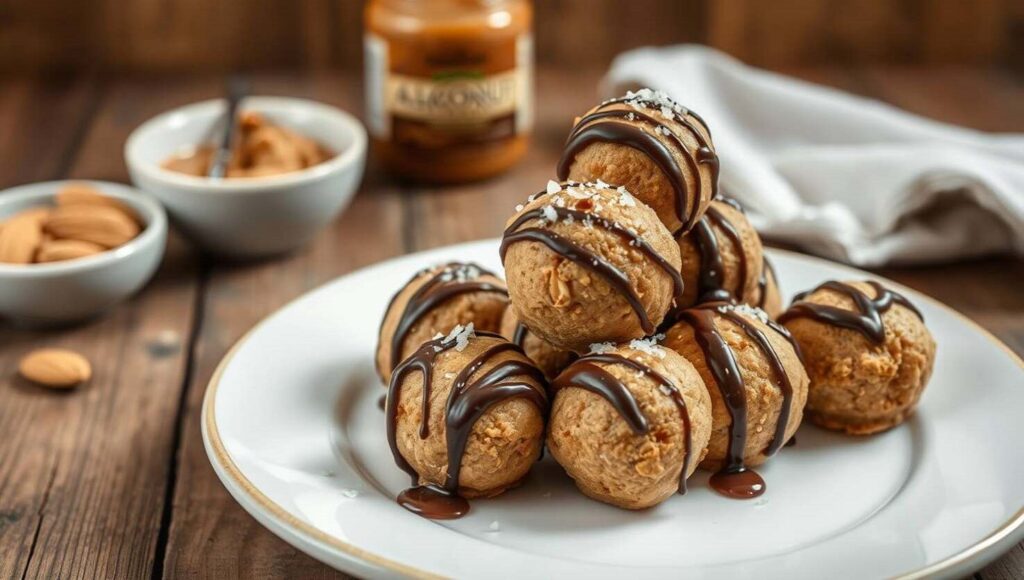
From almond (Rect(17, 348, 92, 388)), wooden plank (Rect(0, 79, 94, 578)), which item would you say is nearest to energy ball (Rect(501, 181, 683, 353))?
wooden plank (Rect(0, 79, 94, 578))

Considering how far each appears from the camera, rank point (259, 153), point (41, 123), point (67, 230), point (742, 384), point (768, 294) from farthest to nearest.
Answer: point (41, 123) < point (259, 153) < point (67, 230) < point (768, 294) < point (742, 384)

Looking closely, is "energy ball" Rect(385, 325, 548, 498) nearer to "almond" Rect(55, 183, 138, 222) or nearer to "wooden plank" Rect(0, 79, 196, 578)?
"wooden plank" Rect(0, 79, 196, 578)

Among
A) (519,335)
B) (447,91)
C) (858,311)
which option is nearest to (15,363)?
(519,335)

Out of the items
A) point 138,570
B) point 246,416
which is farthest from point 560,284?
point 138,570

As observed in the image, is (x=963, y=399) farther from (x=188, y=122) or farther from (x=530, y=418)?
(x=188, y=122)

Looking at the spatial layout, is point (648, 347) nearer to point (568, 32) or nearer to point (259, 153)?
point (259, 153)

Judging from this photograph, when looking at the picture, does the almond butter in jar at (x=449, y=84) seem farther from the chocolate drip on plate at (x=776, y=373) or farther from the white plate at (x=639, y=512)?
the chocolate drip on plate at (x=776, y=373)
